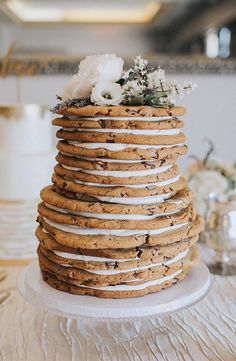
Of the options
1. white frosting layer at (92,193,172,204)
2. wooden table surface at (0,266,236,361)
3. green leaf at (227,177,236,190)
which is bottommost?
wooden table surface at (0,266,236,361)

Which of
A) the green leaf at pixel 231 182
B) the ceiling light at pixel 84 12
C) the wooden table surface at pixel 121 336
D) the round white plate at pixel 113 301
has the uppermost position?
the ceiling light at pixel 84 12

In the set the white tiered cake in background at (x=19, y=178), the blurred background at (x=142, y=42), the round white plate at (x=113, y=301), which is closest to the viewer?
the round white plate at (x=113, y=301)

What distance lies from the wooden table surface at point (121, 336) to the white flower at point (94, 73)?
38 cm

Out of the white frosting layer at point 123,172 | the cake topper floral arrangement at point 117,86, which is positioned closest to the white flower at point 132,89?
the cake topper floral arrangement at point 117,86

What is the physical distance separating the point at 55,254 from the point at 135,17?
12.4 feet

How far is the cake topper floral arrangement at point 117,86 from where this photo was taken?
2.63 ft

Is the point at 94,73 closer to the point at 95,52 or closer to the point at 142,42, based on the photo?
the point at 95,52

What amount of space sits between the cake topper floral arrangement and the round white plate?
291 mm

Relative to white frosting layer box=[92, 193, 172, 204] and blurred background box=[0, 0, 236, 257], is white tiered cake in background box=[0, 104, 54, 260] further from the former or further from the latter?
white frosting layer box=[92, 193, 172, 204]

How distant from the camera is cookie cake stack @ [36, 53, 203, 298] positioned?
78 cm

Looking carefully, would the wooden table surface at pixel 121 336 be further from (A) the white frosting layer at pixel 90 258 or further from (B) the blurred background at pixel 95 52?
(B) the blurred background at pixel 95 52

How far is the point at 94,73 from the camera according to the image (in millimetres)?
824

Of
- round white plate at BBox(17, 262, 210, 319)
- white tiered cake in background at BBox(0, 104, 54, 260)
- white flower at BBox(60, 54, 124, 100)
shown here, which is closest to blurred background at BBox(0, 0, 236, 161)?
white tiered cake in background at BBox(0, 104, 54, 260)

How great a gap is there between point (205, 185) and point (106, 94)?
0.56 metres
